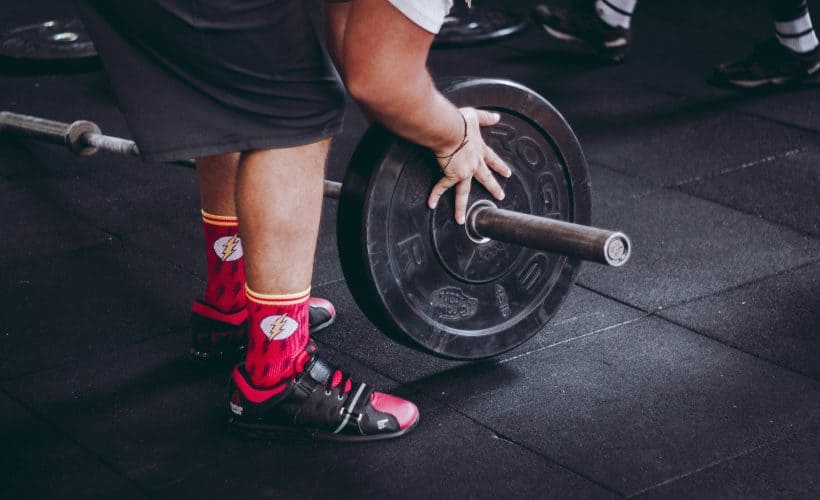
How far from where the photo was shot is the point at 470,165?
1.61 metres

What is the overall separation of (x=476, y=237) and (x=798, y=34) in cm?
188

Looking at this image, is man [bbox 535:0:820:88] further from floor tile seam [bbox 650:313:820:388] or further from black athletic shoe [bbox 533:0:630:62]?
floor tile seam [bbox 650:313:820:388]

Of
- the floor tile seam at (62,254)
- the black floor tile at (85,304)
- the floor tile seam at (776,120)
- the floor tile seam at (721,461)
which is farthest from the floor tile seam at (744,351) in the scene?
the floor tile seam at (776,120)

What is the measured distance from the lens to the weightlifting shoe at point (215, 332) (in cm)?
180

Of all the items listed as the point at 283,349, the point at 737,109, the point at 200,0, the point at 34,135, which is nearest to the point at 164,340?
the point at 283,349

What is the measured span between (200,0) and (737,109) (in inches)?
81.7

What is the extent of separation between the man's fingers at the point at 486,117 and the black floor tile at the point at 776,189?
100 centimetres

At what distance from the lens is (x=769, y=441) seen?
159 centimetres

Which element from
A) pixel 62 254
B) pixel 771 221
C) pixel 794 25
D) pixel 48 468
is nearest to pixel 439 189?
pixel 48 468

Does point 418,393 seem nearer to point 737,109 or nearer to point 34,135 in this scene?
point 34,135

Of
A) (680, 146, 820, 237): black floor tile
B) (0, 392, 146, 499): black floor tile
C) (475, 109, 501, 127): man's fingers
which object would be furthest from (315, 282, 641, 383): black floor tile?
(680, 146, 820, 237): black floor tile

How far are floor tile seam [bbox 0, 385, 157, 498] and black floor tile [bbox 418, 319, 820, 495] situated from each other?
473 mm

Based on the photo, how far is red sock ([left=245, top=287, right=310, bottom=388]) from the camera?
1.54 meters

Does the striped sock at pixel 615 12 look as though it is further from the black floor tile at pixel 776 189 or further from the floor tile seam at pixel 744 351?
the floor tile seam at pixel 744 351
